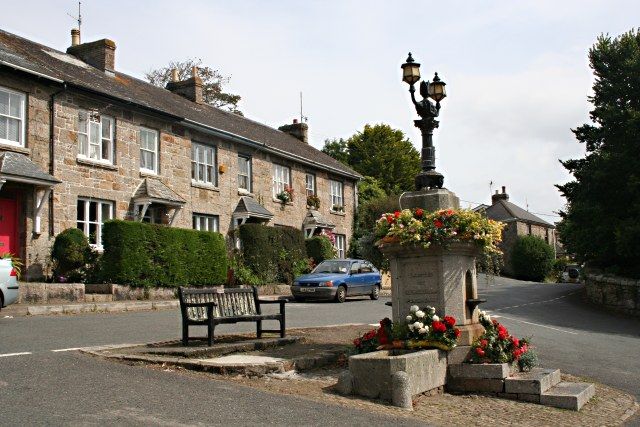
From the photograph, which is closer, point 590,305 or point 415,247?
point 415,247

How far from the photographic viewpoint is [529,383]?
8.46m

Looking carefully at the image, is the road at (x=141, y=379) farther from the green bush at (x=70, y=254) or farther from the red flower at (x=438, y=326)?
the green bush at (x=70, y=254)

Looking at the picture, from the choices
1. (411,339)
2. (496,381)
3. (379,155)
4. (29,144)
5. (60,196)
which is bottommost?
(496,381)

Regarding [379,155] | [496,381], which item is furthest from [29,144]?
[379,155]

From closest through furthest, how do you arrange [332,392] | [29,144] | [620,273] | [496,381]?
[332,392], [496,381], [29,144], [620,273]

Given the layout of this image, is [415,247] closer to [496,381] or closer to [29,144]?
[496,381]

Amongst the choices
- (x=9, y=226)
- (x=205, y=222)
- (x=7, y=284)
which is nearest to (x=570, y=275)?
(x=205, y=222)

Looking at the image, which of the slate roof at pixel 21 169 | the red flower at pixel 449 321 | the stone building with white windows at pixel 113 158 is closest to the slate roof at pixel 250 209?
the stone building with white windows at pixel 113 158

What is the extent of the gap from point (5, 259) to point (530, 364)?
34.7 ft

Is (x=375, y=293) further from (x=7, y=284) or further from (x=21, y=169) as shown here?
(x=7, y=284)

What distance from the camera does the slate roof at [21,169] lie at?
17.5m

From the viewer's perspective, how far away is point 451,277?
30.3 feet

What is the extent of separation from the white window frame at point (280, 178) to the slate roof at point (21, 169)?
41.5 ft

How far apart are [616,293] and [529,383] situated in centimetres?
1669
